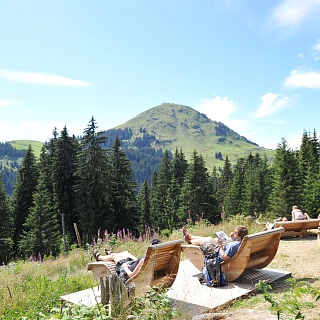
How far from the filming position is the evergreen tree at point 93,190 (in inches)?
1298

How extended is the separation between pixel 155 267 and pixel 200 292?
1061 millimetres

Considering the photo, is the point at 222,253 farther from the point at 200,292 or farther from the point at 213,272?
the point at 200,292

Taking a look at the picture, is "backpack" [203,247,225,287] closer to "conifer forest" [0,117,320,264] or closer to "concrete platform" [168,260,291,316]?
"concrete platform" [168,260,291,316]

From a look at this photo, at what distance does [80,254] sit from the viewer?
8.98 metres

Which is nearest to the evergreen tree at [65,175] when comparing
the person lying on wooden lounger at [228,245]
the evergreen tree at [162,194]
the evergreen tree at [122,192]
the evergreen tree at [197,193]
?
the evergreen tree at [122,192]

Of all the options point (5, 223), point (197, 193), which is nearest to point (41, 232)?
point (5, 223)

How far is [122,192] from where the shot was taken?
38688 millimetres

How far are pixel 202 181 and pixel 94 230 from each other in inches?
800

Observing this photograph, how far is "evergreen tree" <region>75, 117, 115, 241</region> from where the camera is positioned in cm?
3297

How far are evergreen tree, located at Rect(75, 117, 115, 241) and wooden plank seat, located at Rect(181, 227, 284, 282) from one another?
1062 inches

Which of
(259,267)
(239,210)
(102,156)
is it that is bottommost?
(239,210)

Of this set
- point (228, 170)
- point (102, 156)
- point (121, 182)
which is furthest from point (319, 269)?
point (228, 170)

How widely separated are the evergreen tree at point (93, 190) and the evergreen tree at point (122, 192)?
1.21 m

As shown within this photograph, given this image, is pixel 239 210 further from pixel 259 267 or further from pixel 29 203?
pixel 259 267
